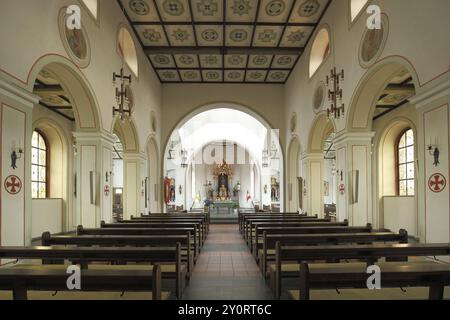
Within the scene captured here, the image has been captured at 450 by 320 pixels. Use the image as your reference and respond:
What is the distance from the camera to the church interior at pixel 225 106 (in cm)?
454

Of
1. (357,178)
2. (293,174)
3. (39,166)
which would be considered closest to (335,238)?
(357,178)

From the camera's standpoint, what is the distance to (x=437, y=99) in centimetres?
575

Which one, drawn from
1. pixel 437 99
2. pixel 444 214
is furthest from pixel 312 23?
pixel 444 214

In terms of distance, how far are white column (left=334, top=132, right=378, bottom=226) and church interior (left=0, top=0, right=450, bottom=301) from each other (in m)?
0.03

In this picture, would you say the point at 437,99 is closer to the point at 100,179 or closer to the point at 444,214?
the point at 444,214

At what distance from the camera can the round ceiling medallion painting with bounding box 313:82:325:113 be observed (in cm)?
1161

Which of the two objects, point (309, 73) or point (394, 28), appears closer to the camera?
point (394, 28)

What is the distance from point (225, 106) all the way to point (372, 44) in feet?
32.8

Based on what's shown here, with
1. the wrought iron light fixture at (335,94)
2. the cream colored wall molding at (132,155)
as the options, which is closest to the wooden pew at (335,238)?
the wrought iron light fixture at (335,94)

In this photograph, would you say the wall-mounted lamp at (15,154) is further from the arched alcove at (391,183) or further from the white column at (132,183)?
the arched alcove at (391,183)

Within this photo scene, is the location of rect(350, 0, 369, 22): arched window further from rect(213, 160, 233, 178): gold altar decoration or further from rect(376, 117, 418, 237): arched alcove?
rect(213, 160, 233, 178): gold altar decoration

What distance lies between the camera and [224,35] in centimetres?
1271

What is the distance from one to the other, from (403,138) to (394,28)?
901 cm
